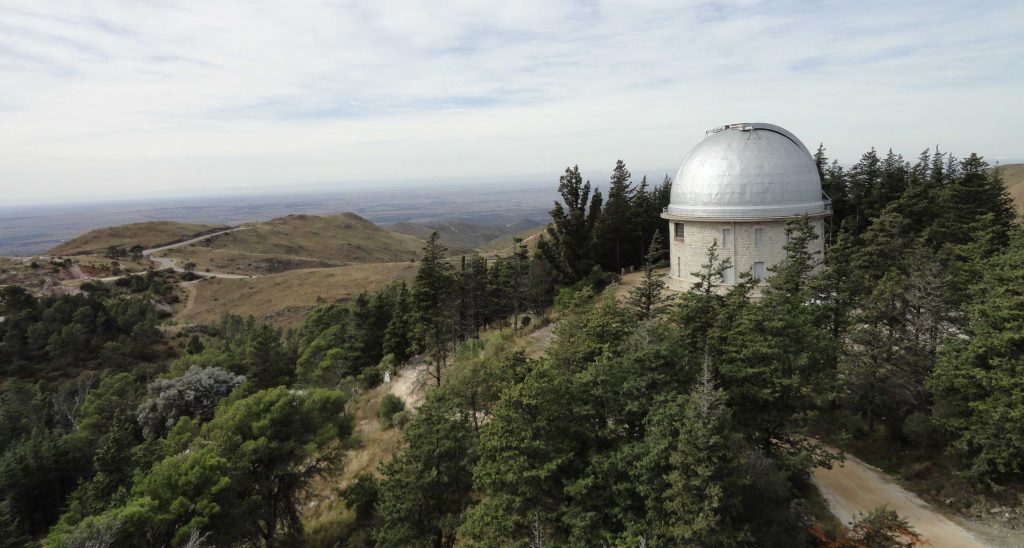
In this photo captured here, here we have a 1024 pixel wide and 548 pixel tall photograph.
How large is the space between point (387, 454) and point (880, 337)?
2088 centimetres

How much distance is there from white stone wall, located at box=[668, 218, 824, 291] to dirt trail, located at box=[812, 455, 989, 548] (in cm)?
1096

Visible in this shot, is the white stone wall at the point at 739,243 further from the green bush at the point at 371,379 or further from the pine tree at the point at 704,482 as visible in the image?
the green bush at the point at 371,379

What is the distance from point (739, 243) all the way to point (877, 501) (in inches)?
588

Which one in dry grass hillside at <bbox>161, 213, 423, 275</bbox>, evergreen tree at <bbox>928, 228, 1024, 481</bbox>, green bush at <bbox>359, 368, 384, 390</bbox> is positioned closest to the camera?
evergreen tree at <bbox>928, 228, 1024, 481</bbox>

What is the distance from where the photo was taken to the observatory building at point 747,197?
93.2 ft

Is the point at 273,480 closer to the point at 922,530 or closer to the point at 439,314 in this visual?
the point at 439,314

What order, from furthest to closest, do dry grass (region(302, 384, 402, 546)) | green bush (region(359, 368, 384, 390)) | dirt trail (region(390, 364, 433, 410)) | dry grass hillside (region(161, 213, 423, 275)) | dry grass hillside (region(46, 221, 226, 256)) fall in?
dry grass hillside (region(46, 221, 226, 256))
dry grass hillside (region(161, 213, 423, 275))
green bush (region(359, 368, 384, 390))
dirt trail (region(390, 364, 433, 410))
dry grass (region(302, 384, 402, 546))

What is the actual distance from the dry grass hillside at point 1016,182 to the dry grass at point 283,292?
87.9 meters

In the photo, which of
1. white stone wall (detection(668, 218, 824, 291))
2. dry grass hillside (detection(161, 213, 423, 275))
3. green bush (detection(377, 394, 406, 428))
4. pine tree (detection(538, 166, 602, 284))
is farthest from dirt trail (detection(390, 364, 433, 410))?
dry grass hillside (detection(161, 213, 423, 275))

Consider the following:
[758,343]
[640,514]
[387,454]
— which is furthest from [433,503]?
[758,343]

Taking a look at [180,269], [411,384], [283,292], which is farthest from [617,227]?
[180,269]

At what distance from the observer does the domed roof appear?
2841cm

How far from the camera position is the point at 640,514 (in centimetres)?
1259

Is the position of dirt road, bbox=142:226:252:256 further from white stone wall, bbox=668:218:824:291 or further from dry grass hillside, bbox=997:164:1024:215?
dry grass hillside, bbox=997:164:1024:215
